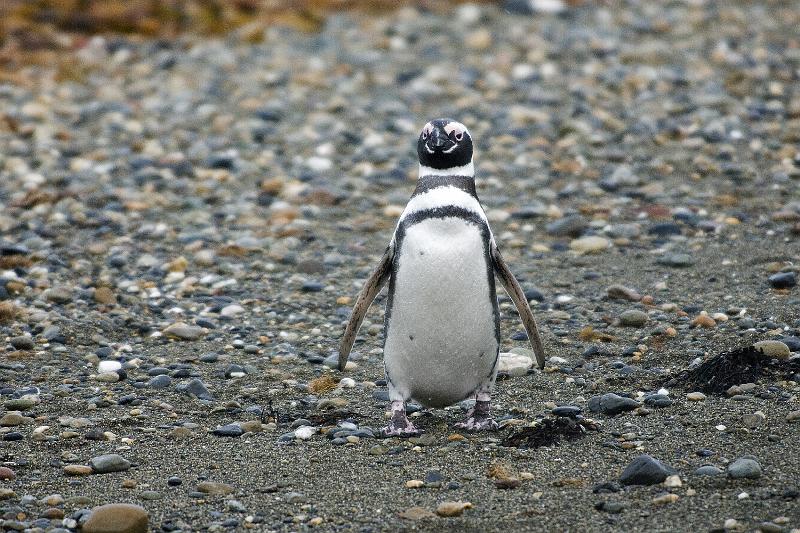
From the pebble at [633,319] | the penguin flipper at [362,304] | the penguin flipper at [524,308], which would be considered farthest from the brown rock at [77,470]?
the pebble at [633,319]

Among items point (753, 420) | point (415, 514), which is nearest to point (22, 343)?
point (415, 514)

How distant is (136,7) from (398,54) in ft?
10.3

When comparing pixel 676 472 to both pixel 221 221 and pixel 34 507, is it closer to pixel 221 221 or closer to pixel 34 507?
pixel 34 507

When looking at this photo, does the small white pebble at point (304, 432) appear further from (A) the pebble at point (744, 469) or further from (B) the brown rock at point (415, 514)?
(A) the pebble at point (744, 469)

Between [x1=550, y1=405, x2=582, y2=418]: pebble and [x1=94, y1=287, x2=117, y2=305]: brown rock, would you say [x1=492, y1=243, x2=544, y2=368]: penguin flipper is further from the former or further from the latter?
[x1=94, y1=287, x2=117, y2=305]: brown rock

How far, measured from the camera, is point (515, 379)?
5766 mm

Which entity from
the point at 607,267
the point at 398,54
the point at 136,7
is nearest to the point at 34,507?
the point at 607,267

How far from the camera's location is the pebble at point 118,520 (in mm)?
4109

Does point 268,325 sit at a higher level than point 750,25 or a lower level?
lower

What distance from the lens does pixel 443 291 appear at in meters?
5.09

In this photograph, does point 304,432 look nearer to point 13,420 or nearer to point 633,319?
point 13,420

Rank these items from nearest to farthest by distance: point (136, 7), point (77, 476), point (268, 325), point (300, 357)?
1. point (77, 476)
2. point (300, 357)
3. point (268, 325)
4. point (136, 7)

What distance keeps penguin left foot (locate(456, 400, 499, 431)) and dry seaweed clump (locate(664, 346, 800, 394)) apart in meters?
0.86

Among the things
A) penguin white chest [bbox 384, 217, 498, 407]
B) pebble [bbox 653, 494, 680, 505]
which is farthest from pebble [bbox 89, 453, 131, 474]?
pebble [bbox 653, 494, 680, 505]
